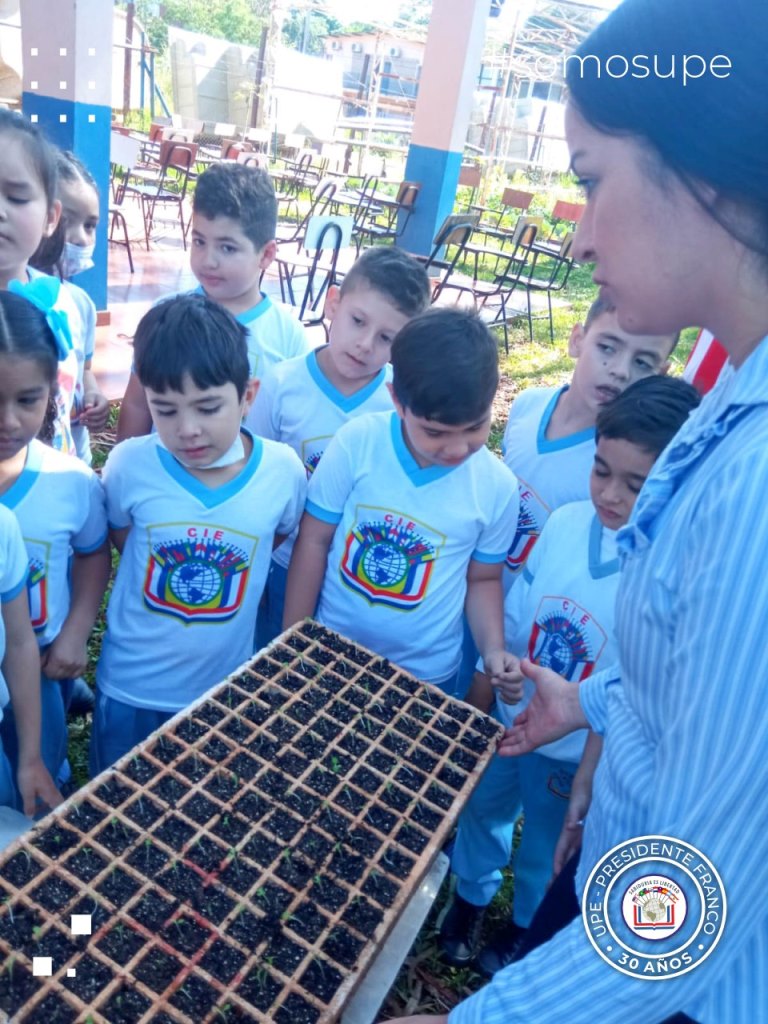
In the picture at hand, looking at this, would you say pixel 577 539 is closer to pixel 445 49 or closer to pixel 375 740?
pixel 375 740

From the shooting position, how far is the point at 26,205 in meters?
1.86

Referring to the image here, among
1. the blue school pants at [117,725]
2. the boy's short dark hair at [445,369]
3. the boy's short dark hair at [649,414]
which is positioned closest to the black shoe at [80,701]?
the blue school pants at [117,725]

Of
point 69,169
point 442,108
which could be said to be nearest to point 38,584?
point 69,169

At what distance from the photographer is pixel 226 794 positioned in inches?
46.8

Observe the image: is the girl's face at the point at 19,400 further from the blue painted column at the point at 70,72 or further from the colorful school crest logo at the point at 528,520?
the blue painted column at the point at 70,72

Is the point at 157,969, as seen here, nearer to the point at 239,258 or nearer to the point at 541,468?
the point at 541,468

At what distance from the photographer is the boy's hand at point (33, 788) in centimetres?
149

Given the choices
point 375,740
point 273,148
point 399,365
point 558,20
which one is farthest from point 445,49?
point 375,740

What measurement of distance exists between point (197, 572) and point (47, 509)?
1.15ft

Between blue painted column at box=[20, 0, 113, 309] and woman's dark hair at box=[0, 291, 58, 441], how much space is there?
4031mm

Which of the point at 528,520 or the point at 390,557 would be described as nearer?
the point at 390,557

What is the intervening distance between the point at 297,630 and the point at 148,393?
64cm

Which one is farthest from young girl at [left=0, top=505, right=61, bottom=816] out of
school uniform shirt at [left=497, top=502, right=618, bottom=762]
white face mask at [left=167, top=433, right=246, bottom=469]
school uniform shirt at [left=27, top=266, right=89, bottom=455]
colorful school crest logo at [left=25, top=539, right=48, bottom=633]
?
school uniform shirt at [left=497, top=502, right=618, bottom=762]

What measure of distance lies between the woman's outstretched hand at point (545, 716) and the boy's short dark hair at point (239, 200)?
1.83 m
